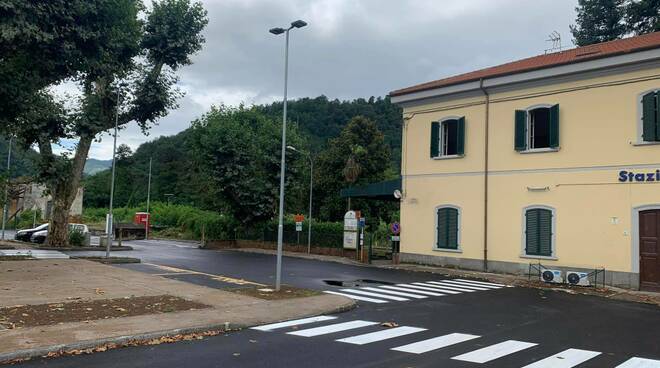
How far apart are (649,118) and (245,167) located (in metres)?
25.1

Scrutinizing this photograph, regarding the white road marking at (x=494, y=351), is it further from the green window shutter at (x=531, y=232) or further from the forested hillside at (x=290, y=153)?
the forested hillside at (x=290, y=153)

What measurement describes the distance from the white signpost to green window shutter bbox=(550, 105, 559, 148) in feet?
35.0

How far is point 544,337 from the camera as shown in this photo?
9.34 m

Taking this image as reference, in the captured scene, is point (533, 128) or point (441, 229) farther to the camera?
point (441, 229)

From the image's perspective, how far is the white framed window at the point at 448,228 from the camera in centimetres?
2233

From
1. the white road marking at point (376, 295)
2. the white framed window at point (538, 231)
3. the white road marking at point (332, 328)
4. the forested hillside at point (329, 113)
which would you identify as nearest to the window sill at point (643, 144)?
the white framed window at point (538, 231)

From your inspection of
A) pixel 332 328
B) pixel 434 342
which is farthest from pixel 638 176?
pixel 332 328

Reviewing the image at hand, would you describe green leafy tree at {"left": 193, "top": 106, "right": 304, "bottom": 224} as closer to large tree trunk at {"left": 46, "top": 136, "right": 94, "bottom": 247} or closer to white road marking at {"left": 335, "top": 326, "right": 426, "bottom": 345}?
large tree trunk at {"left": 46, "top": 136, "right": 94, "bottom": 247}

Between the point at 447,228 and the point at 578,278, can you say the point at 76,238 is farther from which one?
the point at 578,278

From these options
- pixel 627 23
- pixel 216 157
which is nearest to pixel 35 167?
pixel 216 157

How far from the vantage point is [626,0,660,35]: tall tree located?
106 ft

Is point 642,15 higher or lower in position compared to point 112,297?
higher

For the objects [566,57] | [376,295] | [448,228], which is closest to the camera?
[376,295]

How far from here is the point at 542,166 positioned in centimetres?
1994
